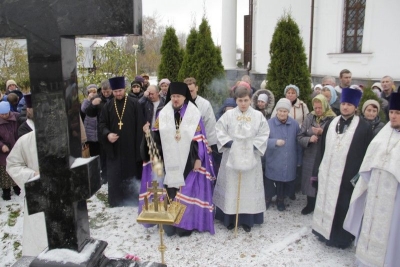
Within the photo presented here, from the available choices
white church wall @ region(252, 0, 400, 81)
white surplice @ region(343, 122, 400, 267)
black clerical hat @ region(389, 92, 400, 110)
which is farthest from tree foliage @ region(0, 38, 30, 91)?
black clerical hat @ region(389, 92, 400, 110)

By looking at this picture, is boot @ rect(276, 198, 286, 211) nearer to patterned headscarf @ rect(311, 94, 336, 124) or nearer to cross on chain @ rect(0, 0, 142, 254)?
patterned headscarf @ rect(311, 94, 336, 124)

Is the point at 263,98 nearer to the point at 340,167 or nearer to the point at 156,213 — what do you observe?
the point at 340,167

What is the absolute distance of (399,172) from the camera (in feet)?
11.6

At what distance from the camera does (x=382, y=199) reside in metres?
3.68

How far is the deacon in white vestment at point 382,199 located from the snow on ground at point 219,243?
587 mm

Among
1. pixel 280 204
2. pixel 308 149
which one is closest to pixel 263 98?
pixel 308 149

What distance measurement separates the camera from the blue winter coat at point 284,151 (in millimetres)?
5457

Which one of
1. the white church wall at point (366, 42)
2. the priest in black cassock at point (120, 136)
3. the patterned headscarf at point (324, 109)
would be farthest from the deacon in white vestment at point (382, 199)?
the white church wall at point (366, 42)

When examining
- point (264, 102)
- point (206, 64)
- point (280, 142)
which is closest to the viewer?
point (280, 142)

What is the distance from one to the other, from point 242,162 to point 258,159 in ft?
1.22

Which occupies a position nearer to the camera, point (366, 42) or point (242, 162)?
point (242, 162)

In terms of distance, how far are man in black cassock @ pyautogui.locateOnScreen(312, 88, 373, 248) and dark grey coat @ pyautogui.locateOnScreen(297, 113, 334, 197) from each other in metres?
0.69

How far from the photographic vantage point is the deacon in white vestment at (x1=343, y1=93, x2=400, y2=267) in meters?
3.60

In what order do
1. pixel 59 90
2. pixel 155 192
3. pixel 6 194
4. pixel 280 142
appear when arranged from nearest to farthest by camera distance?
1. pixel 59 90
2. pixel 155 192
3. pixel 280 142
4. pixel 6 194
